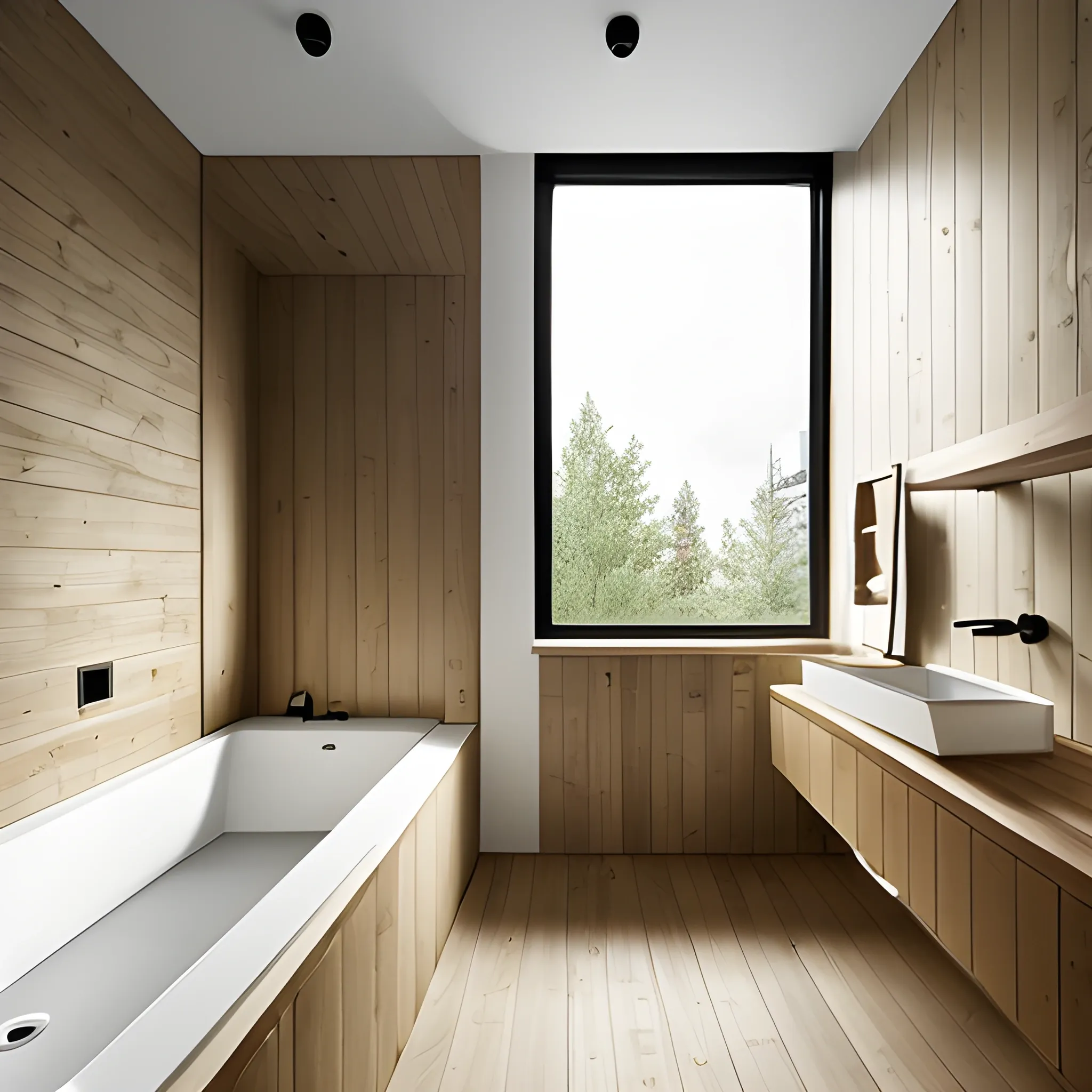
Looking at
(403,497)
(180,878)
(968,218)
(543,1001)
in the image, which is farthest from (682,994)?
(968,218)

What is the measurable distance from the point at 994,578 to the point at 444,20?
192 centimetres

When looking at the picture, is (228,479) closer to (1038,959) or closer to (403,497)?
(403,497)

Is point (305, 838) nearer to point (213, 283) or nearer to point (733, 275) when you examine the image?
point (213, 283)

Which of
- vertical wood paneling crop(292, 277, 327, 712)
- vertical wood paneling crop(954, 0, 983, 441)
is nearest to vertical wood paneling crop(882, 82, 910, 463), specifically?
vertical wood paneling crop(954, 0, 983, 441)

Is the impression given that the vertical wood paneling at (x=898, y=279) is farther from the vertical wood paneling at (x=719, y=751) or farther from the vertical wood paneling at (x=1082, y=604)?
the vertical wood paneling at (x=719, y=751)

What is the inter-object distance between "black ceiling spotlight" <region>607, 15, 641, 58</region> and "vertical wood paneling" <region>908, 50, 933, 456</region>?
812 millimetres

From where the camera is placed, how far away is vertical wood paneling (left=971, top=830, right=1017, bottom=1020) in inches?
41.1

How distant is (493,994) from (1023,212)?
2.16m

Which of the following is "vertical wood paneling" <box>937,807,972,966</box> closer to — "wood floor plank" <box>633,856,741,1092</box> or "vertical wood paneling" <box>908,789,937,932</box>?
"vertical wood paneling" <box>908,789,937,932</box>

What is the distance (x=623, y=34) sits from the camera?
6.07 ft

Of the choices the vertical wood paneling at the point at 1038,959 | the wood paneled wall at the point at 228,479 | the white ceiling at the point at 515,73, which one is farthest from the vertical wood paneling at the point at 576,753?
the white ceiling at the point at 515,73

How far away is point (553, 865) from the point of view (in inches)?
98.0

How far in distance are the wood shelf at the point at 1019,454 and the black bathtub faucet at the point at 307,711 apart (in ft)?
6.54

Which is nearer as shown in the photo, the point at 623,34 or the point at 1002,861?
the point at 1002,861
